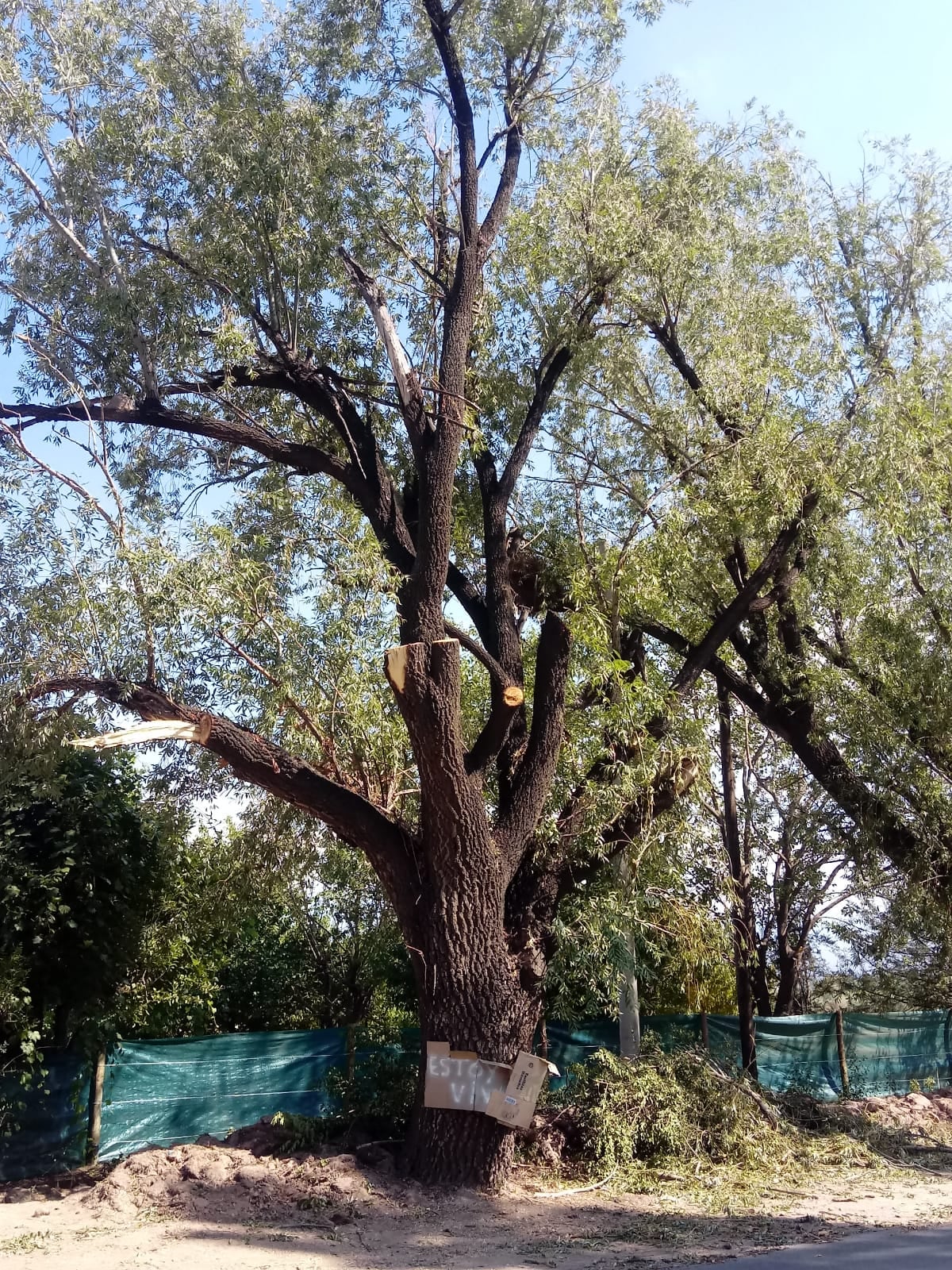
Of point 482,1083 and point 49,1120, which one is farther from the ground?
point 482,1083

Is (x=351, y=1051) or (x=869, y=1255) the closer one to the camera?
(x=869, y=1255)

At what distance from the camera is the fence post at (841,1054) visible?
15.9 m

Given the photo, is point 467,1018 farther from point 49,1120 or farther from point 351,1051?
point 49,1120

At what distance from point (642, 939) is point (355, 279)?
809 centimetres

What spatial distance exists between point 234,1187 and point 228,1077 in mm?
2401

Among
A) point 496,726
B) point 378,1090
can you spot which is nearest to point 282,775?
point 496,726

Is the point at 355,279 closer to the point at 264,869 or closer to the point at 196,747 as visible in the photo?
the point at 196,747

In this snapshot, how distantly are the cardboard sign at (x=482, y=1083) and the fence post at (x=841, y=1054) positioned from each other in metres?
7.99

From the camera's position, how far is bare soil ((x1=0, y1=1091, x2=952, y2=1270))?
7.64 meters

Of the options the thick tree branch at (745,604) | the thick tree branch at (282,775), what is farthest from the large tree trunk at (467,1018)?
the thick tree branch at (745,604)

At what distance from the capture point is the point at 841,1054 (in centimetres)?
1598

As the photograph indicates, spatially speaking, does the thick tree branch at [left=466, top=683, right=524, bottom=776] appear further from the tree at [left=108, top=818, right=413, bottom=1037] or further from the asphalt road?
the asphalt road

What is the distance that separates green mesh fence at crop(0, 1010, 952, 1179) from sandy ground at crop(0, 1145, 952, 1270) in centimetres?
64

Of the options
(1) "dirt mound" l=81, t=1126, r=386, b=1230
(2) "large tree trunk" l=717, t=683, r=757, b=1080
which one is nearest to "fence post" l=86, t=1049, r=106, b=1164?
(1) "dirt mound" l=81, t=1126, r=386, b=1230
